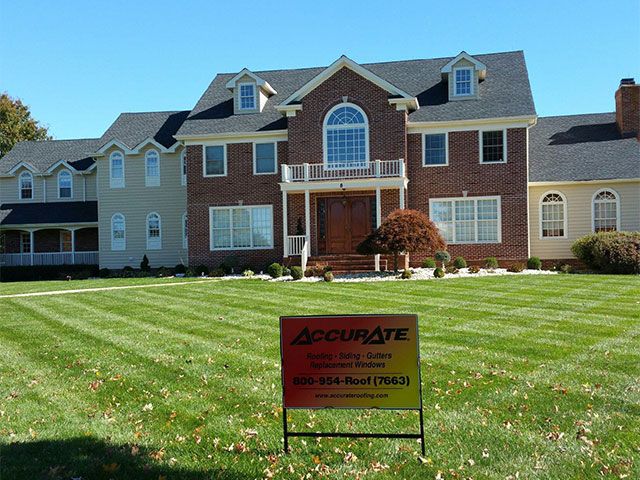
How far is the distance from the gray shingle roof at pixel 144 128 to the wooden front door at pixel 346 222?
9757mm

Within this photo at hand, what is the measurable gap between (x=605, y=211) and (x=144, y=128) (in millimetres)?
22969

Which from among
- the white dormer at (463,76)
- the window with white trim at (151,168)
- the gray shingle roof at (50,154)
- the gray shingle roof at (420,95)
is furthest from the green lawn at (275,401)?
the gray shingle roof at (50,154)

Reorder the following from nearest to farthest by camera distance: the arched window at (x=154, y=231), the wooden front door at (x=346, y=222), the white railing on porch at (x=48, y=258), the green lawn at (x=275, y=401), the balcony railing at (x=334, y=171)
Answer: the green lawn at (x=275, y=401)
the balcony railing at (x=334, y=171)
the wooden front door at (x=346, y=222)
the arched window at (x=154, y=231)
the white railing on porch at (x=48, y=258)

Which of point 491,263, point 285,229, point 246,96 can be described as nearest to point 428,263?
point 491,263

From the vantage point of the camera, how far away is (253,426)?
17.5 feet

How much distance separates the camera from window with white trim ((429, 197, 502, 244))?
2320 centimetres

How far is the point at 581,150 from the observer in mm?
24875

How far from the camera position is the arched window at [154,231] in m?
27.9

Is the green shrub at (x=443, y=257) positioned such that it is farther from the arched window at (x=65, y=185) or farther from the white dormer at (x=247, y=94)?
the arched window at (x=65, y=185)

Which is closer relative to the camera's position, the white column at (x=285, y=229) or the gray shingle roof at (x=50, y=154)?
the white column at (x=285, y=229)

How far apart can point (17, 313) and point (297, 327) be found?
10.7 metres

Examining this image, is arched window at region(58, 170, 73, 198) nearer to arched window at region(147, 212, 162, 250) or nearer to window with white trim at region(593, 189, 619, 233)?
arched window at region(147, 212, 162, 250)

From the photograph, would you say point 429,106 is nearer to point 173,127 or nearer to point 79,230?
point 173,127

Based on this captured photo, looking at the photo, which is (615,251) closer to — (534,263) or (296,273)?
(534,263)
